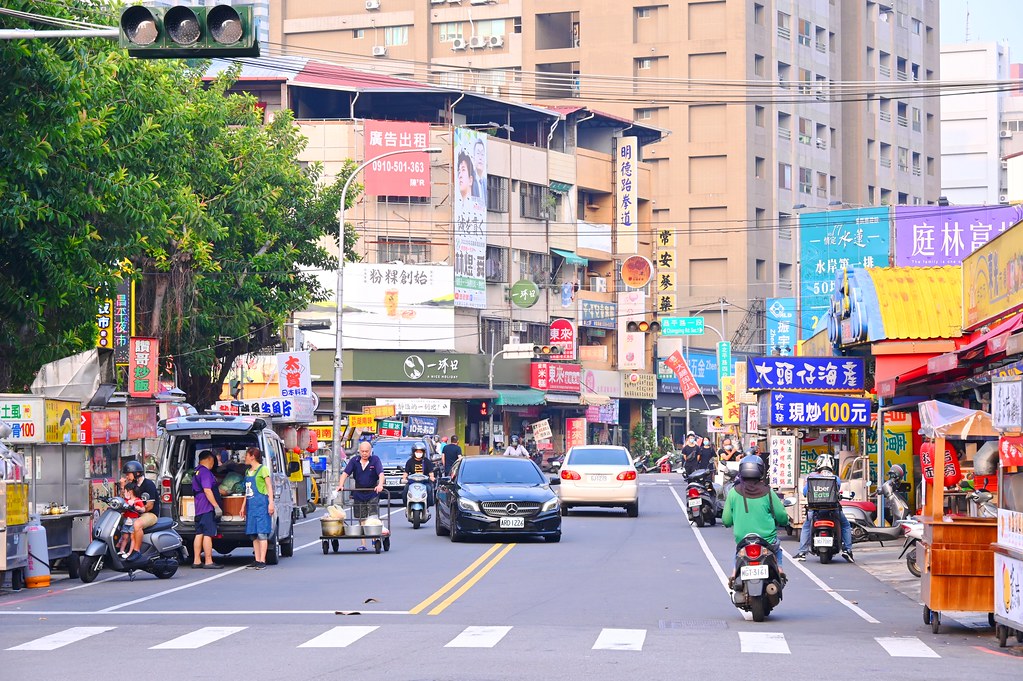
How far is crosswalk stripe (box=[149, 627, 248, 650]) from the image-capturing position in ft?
46.2

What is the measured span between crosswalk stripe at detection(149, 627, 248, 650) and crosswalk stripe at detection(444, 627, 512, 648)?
2131 mm

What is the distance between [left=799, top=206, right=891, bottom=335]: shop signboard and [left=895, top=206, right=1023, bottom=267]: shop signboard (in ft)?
26.9

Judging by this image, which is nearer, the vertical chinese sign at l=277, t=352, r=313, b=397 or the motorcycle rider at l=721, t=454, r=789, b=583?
the motorcycle rider at l=721, t=454, r=789, b=583

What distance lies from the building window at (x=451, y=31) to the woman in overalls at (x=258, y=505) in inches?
3071

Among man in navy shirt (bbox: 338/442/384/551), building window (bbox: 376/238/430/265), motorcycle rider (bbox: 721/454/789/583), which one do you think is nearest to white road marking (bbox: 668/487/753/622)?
motorcycle rider (bbox: 721/454/789/583)

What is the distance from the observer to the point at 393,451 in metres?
45.6

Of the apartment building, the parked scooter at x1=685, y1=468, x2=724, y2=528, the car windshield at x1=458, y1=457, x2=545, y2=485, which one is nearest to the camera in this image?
the car windshield at x1=458, y1=457, x2=545, y2=485

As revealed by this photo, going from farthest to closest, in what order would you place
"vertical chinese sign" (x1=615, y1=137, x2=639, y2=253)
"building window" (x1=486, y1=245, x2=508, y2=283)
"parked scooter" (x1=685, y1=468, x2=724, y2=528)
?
"vertical chinese sign" (x1=615, y1=137, x2=639, y2=253) < "building window" (x1=486, y1=245, x2=508, y2=283) < "parked scooter" (x1=685, y1=468, x2=724, y2=528)

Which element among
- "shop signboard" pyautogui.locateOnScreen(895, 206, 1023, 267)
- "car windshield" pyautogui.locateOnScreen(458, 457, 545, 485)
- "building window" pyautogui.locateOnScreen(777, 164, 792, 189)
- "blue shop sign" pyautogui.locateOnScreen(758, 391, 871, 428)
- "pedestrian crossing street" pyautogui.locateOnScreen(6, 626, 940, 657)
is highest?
"building window" pyautogui.locateOnScreen(777, 164, 792, 189)

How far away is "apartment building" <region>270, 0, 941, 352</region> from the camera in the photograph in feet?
315

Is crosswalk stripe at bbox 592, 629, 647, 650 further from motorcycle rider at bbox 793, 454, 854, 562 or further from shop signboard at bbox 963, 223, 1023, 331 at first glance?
motorcycle rider at bbox 793, 454, 854, 562

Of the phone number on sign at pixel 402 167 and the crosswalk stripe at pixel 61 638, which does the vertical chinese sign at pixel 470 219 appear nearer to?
the phone number on sign at pixel 402 167

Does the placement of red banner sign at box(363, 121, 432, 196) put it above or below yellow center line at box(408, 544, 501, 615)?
above

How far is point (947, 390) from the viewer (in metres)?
27.5
